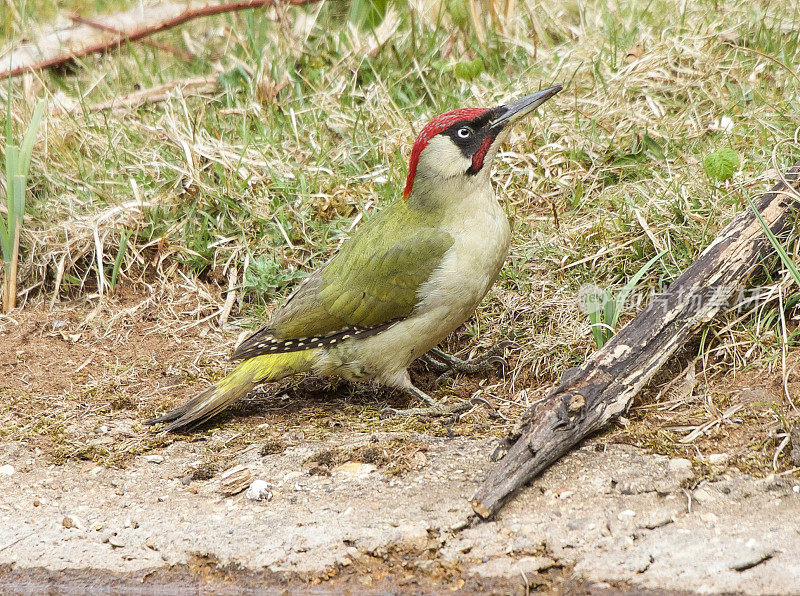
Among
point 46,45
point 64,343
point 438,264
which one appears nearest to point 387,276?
point 438,264

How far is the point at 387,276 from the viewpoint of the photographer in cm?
401

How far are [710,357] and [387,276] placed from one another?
4.42ft

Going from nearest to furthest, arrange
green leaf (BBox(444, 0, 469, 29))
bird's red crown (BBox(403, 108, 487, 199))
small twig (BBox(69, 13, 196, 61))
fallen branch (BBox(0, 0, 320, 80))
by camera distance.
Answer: bird's red crown (BBox(403, 108, 487, 199))
green leaf (BBox(444, 0, 469, 29))
fallen branch (BBox(0, 0, 320, 80))
small twig (BBox(69, 13, 196, 61))

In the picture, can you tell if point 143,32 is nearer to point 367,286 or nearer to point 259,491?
point 367,286

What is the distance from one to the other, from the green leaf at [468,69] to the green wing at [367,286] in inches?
68.3

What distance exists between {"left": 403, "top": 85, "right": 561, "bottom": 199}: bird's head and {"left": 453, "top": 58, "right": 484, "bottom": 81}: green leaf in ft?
5.45

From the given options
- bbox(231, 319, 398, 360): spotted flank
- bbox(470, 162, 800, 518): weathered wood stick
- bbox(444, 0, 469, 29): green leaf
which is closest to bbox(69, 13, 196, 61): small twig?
bbox(444, 0, 469, 29): green leaf

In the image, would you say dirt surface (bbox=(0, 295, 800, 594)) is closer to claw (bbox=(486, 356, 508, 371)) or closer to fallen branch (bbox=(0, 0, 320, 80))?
claw (bbox=(486, 356, 508, 371))

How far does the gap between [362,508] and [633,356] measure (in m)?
1.12

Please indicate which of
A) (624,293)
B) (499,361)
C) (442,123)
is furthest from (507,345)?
(442,123)

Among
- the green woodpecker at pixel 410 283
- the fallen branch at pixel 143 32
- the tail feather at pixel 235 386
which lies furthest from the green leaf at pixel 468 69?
the tail feather at pixel 235 386

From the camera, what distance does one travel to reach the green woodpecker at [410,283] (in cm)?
394

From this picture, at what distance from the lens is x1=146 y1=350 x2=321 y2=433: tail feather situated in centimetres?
397

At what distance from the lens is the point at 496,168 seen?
16.6 feet
